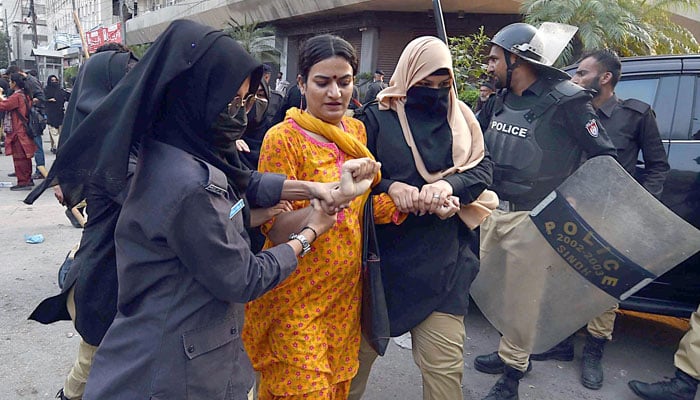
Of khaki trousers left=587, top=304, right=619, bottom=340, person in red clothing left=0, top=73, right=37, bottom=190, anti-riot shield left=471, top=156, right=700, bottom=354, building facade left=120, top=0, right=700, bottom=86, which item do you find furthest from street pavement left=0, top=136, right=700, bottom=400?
building facade left=120, top=0, right=700, bottom=86

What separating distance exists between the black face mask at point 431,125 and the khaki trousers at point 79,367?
1486 millimetres

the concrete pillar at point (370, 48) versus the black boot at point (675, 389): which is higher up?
the concrete pillar at point (370, 48)

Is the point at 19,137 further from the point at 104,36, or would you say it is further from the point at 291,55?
the point at 104,36

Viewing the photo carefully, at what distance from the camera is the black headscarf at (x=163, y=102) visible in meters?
1.29

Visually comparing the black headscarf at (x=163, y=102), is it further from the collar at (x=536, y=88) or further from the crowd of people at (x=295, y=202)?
the collar at (x=536, y=88)

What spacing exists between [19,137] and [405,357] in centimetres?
689

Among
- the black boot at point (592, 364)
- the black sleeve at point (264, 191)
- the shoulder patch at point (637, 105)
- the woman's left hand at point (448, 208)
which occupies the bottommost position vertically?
the black boot at point (592, 364)

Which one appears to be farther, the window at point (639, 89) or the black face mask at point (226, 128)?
the window at point (639, 89)

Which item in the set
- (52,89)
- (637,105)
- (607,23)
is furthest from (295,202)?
(52,89)

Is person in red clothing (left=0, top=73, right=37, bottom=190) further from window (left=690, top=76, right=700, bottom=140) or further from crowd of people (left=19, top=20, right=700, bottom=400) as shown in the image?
window (left=690, top=76, right=700, bottom=140)

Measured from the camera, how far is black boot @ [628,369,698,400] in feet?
9.02

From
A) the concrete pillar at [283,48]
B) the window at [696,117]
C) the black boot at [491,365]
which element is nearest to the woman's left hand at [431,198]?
the black boot at [491,365]

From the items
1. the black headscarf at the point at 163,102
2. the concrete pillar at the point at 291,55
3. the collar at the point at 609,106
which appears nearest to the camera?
the black headscarf at the point at 163,102

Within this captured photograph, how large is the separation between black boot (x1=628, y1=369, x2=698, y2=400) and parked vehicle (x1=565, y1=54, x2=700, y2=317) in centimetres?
51
